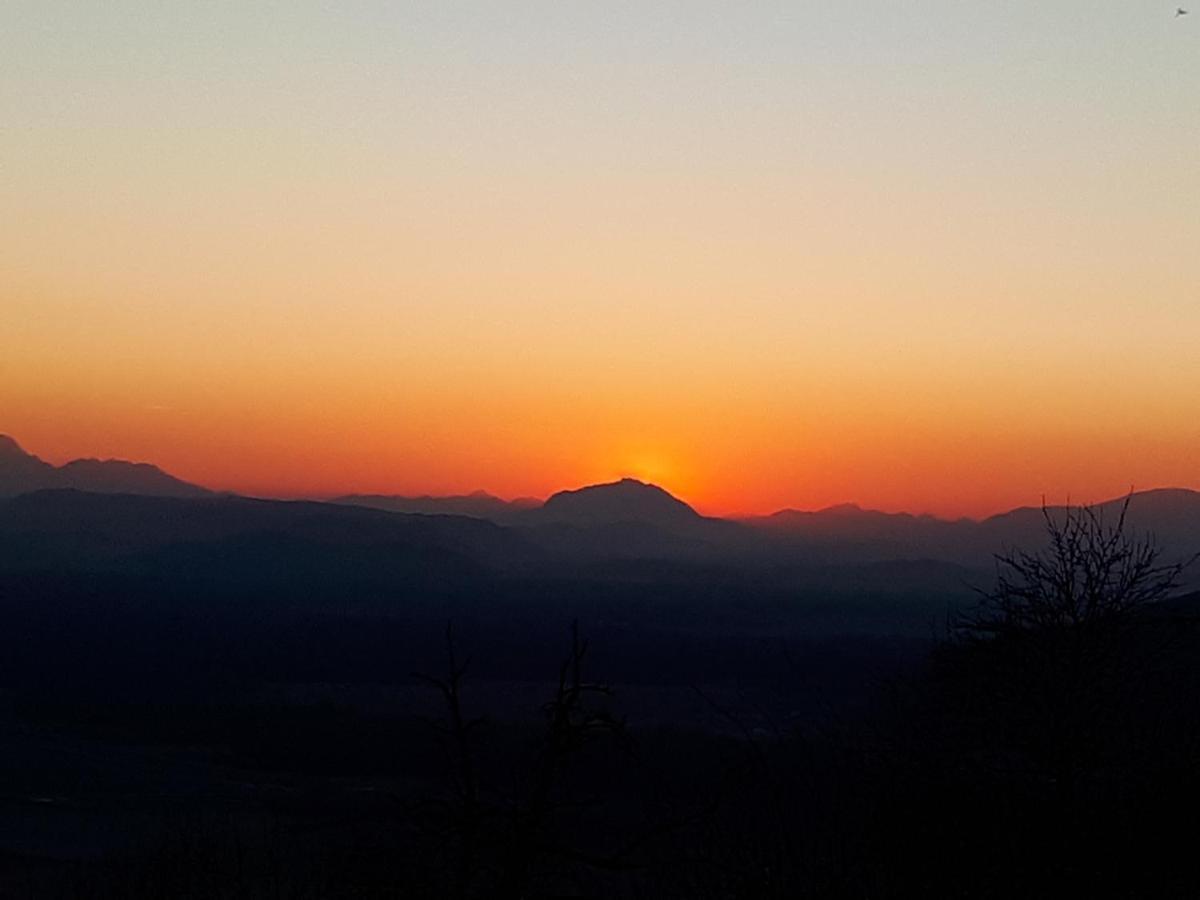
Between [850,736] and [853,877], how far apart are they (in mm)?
2653

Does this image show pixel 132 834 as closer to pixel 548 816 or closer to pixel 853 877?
pixel 853 877

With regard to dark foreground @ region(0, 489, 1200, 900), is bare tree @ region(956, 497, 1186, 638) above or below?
above

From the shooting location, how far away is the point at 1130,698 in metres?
13.3

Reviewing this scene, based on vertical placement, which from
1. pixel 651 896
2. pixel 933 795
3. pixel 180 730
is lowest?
pixel 180 730

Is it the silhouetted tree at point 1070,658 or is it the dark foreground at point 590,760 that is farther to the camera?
the silhouetted tree at point 1070,658

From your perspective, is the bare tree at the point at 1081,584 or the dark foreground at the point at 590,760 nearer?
the dark foreground at the point at 590,760

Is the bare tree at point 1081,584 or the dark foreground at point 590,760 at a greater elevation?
the bare tree at point 1081,584

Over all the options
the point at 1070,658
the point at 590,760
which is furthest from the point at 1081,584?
the point at 590,760

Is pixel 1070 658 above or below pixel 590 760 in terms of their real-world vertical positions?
above

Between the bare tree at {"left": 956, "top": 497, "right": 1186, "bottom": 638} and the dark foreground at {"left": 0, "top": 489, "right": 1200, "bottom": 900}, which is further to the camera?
the bare tree at {"left": 956, "top": 497, "right": 1186, "bottom": 638}

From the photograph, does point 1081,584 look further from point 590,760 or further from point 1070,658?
point 590,760

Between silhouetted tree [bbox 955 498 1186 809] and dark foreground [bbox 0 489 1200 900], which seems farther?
silhouetted tree [bbox 955 498 1186 809]

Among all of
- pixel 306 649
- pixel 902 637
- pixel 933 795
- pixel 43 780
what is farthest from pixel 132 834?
pixel 902 637

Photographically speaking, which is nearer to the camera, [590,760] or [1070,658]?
[1070,658]
